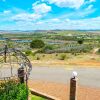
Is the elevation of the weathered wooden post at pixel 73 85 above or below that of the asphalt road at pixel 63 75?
above

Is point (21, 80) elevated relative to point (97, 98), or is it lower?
elevated

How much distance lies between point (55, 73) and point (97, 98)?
7456mm

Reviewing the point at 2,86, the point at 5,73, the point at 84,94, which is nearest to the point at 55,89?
the point at 84,94

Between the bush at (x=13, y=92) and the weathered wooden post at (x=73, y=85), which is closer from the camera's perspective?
the bush at (x=13, y=92)

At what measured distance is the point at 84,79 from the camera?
64.5ft

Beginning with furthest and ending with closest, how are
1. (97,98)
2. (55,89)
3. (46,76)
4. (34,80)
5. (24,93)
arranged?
(46,76), (34,80), (55,89), (97,98), (24,93)

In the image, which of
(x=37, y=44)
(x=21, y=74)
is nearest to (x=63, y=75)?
(x=21, y=74)

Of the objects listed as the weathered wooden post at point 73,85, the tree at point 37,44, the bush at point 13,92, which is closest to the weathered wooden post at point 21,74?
the bush at point 13,92

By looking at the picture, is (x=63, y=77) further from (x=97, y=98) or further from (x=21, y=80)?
(x=21, y=80)

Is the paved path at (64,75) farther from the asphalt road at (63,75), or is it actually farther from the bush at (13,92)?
the bush at (13,92)

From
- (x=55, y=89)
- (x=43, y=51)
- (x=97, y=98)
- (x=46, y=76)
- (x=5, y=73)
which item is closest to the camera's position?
(x=97, y=98)

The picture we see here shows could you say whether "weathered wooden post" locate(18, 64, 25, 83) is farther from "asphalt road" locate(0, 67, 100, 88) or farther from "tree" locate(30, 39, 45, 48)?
"tree" locate(30, 39, 45, 48)

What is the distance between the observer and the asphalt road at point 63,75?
62.4ft

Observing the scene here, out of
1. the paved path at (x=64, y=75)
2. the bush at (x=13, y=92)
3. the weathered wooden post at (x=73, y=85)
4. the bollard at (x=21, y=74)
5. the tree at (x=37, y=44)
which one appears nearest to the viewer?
the bush at (x=13, y=92)
